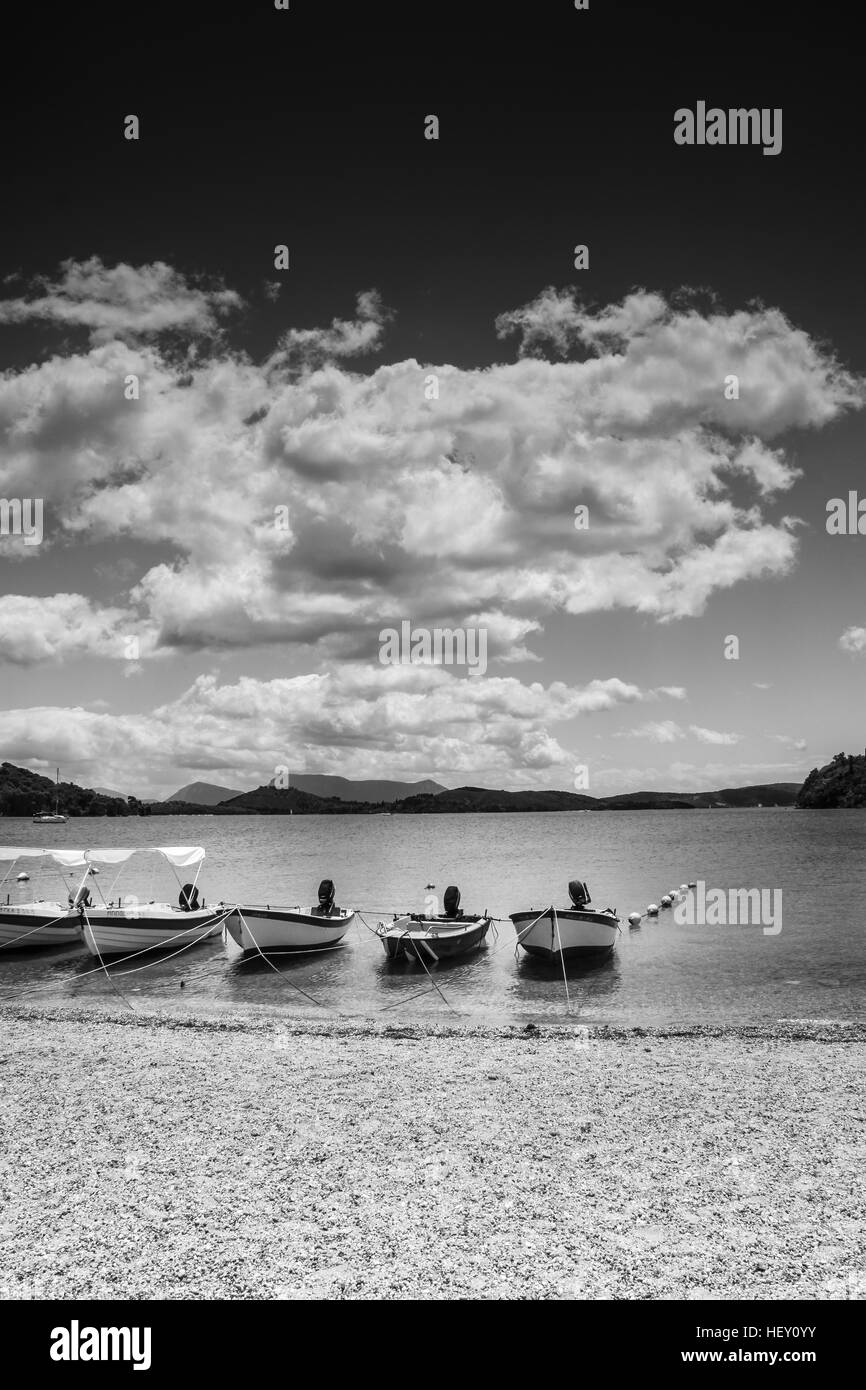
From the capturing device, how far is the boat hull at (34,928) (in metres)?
26.6

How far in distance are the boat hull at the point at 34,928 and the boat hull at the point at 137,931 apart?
4.36 ft

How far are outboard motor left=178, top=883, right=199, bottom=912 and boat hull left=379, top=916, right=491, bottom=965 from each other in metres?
7.57

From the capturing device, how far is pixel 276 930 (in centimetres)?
2531

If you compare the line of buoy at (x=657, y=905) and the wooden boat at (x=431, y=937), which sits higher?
the wooden boat at (x=431, y=937)

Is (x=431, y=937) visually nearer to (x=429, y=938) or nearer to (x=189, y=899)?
(x=429, y=938)

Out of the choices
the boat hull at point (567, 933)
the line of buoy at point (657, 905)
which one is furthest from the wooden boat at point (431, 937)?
the line of buoy at point (657, 905)

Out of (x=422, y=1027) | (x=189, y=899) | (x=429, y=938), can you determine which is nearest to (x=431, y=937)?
(x=429, y=938)

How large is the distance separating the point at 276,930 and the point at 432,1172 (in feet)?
60.5

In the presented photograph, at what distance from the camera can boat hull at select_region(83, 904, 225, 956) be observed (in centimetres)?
2528

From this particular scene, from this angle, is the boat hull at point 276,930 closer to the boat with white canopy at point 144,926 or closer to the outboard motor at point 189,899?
the boat with white canopy at point 144,926

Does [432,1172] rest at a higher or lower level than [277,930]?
higher

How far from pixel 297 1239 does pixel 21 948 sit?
80.7 ft

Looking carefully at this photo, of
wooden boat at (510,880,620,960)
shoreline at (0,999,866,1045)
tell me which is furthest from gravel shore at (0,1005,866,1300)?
wooden boat at (510,880,620,960)

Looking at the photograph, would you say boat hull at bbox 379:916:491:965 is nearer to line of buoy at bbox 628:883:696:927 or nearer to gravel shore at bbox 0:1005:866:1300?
line of buoy at bbox 628:883:696:927
